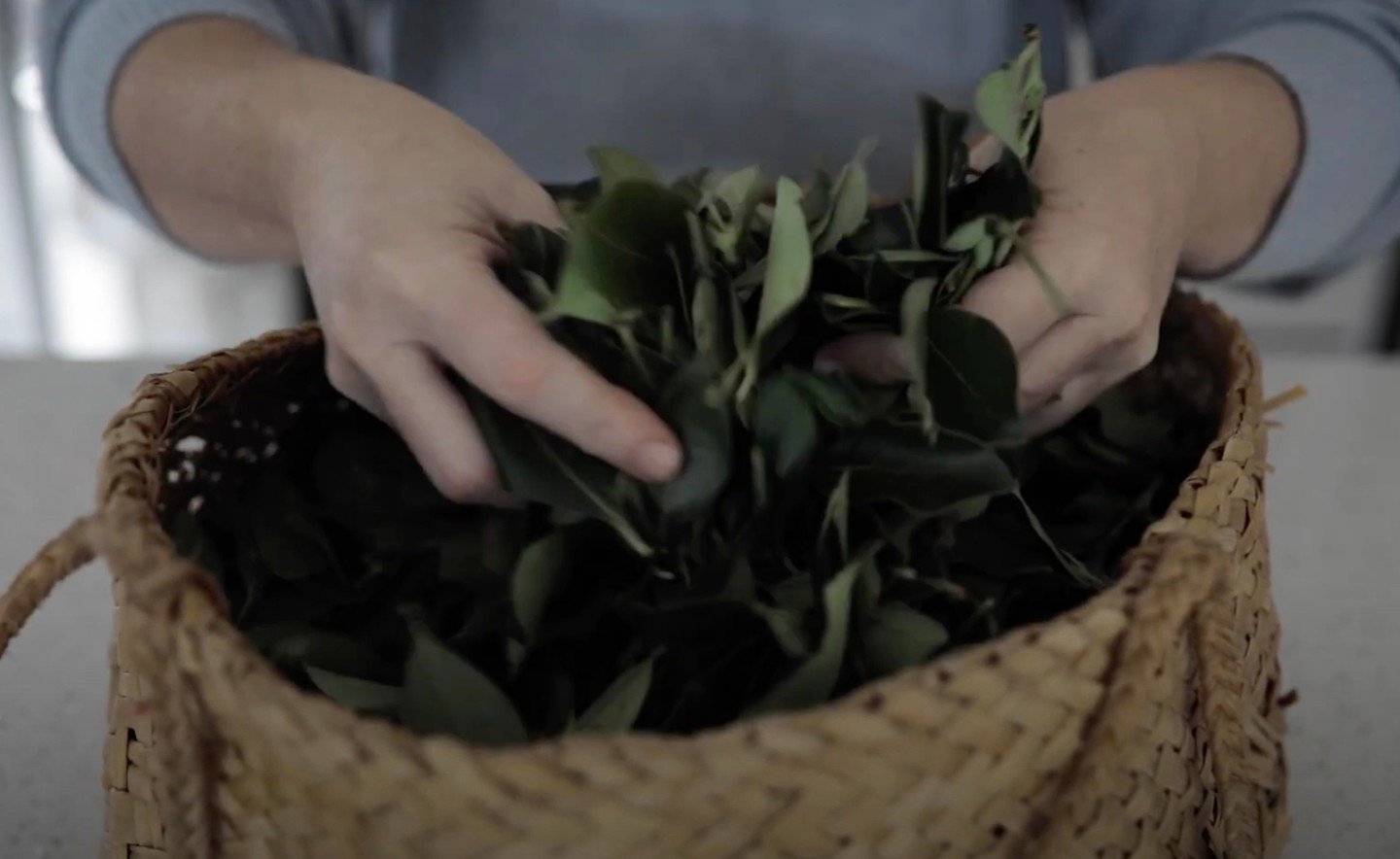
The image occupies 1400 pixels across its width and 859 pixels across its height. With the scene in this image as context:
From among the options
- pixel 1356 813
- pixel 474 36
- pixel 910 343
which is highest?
pixel 474 36

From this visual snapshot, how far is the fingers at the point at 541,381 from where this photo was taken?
311 mm

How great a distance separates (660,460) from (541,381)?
0.04m

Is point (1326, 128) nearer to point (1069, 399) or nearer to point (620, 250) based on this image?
point (1069, 399)

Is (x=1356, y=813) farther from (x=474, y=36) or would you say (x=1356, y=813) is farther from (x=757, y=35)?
(x=474, y=36)

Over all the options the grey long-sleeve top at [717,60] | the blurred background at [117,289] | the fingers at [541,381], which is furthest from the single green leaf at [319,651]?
the blurred background at [117,289]

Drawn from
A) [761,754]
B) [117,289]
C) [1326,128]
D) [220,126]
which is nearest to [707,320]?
[761,754]

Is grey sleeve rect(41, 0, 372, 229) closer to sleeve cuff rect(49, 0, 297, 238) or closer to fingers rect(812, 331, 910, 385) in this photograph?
sleeve cuff rect(49, 0, 297, 238)

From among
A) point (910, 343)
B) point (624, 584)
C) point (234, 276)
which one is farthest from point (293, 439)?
point (234, 276)

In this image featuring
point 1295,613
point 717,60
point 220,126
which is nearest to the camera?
point 220,126

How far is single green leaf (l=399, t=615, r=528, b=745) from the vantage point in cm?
30

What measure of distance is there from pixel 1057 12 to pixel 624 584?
51 cm

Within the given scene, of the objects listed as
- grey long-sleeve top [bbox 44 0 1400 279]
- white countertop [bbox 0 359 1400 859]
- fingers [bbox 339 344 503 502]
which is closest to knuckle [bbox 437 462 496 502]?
fingers [bbox 339 344 503 502]

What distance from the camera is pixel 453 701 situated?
30 cm

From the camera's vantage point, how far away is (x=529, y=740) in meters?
0.32
